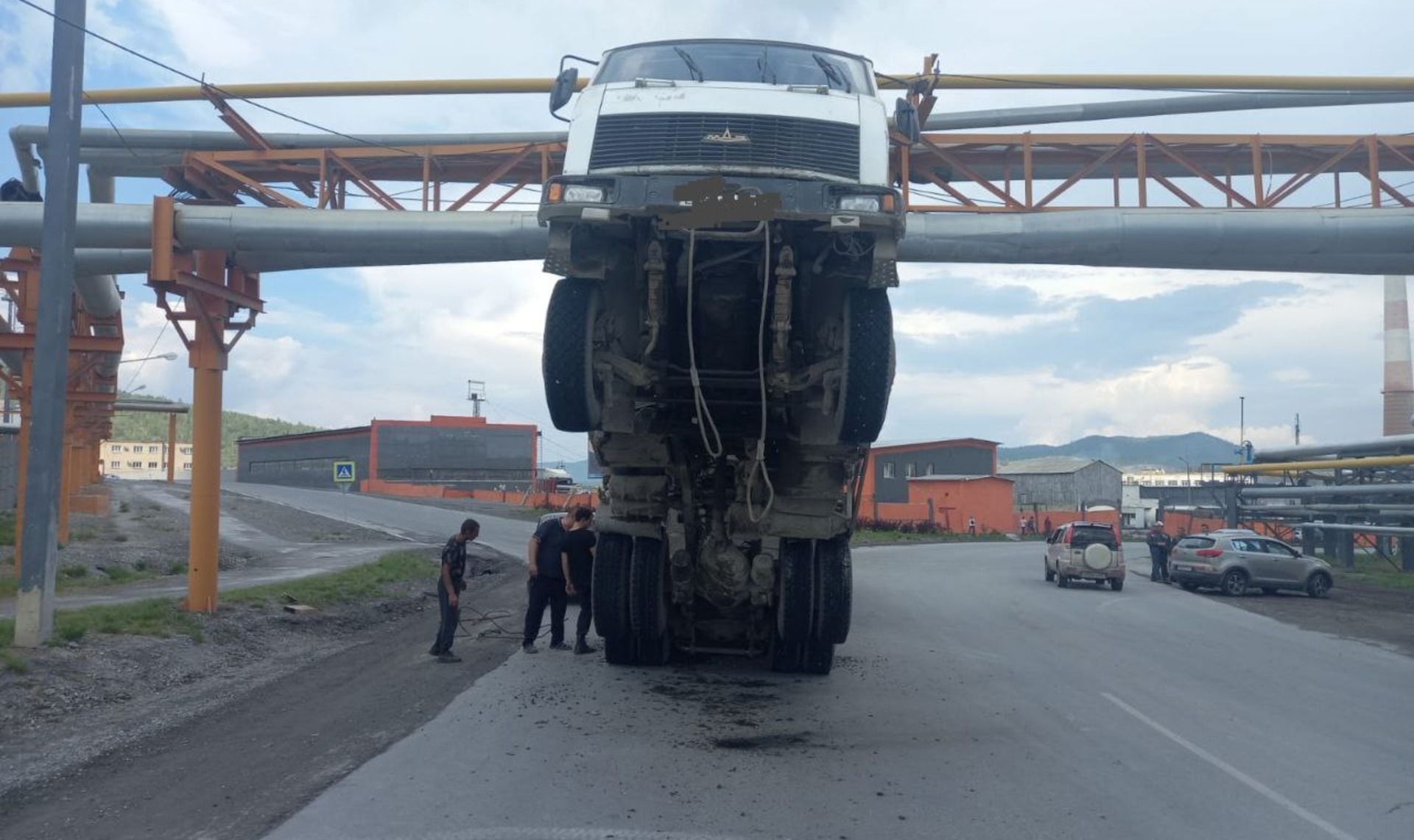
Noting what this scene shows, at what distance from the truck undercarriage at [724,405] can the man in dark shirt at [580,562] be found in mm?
1485

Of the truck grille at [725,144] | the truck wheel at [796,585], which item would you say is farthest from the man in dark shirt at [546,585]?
the truck grille at [725,144]

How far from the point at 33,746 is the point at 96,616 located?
4713 mm

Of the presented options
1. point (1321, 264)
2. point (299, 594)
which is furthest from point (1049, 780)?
point (299, 594)

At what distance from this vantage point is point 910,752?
23.4 feet

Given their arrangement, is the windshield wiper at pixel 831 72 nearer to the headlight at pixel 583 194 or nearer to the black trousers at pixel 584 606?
the headlight at pixel 583 194

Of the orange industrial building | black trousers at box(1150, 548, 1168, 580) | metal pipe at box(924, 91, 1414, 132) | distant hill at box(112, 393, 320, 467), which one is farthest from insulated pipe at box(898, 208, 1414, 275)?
distant hill at box(112, 393, 320, 467)

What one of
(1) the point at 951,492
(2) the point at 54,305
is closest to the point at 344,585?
(2) the point at 54,305

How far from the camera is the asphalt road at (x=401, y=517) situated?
3203 centimetres

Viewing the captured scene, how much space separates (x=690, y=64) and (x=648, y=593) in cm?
436

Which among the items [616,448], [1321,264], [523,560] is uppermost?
[1321,264]

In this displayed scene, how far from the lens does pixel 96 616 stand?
11.6m

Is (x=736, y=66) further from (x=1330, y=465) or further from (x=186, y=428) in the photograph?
(x=186, y=428)

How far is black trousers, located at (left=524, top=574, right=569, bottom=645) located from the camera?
1151 centimetres

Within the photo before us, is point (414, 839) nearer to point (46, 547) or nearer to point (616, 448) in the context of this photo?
point (616, 448)
